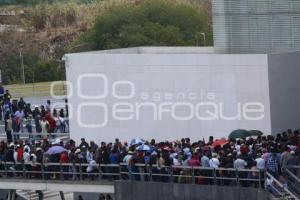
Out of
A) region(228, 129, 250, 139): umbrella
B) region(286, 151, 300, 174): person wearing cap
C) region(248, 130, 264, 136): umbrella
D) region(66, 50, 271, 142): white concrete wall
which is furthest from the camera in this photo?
region(66, 50, 271, 142): white concrete wall

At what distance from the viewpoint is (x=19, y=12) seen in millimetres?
112750

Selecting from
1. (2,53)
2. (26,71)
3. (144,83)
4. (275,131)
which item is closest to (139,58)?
(144,83)

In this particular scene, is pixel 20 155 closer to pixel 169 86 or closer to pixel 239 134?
pixel 169 86

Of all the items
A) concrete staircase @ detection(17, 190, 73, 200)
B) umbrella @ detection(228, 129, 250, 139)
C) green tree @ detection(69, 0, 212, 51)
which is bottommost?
concrete staircase @ detection(17, 190, 73, 200)

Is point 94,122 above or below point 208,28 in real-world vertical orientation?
below

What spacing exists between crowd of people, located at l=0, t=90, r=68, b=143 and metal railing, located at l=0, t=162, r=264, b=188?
4.42 meters

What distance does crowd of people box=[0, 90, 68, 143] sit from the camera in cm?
3766

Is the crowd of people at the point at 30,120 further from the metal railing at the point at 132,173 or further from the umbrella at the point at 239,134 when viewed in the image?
the umbrella at the point at 239,134

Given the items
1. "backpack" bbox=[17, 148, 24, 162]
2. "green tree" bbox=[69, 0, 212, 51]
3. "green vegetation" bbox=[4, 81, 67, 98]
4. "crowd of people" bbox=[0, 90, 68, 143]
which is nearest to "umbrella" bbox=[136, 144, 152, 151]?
"backpack" bbox=[17, 148, 24, 162]

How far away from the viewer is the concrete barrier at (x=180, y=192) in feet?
89.4

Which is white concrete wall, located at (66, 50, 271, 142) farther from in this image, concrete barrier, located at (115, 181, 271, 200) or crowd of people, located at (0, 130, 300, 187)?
concrete barrier, located at (115, 181, 271, 200)

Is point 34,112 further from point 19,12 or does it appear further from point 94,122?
point 19,12

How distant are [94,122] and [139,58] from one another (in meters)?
2.63

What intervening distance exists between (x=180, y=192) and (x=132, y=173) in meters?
1.45
